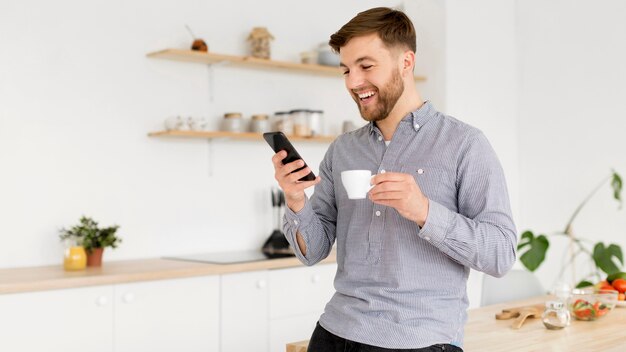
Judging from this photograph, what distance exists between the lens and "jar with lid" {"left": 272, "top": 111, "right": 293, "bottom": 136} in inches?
166

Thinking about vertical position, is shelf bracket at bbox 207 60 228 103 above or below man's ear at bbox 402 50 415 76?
above

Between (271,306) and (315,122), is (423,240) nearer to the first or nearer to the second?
(271,306)

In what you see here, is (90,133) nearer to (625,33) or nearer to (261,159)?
(261,159)

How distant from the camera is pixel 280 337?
367 centimetres

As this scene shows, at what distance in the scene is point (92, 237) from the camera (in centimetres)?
352

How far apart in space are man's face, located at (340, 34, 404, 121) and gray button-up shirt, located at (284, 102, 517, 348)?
0.09m

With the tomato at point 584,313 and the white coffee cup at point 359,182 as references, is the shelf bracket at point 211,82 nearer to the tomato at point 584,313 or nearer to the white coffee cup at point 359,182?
the tomato at point 584,313

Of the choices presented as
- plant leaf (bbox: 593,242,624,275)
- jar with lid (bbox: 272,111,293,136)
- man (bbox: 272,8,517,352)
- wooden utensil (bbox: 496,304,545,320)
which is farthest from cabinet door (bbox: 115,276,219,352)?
plant leaf (bbox: 593,242,624,275)

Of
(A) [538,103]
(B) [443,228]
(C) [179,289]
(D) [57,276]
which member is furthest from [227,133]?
(B) [443,228]

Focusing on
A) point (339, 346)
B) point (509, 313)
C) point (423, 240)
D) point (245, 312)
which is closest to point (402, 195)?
point (423, 240)

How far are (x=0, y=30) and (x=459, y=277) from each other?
8.67 feet

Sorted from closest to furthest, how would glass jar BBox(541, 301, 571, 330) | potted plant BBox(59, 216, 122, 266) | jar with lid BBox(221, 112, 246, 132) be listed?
glass jar BBox(541, 301, 571, 330), potted plant BBox(59, 216, 122, 266), jar with lid BBox(221, 112, 246, 132)

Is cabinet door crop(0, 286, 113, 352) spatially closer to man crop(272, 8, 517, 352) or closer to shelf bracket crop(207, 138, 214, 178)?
shelf bracket crop(207, 138, 214, 178)

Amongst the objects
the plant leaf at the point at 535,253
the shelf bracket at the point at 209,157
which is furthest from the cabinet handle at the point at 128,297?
the plant leaf at the point at 535,253
